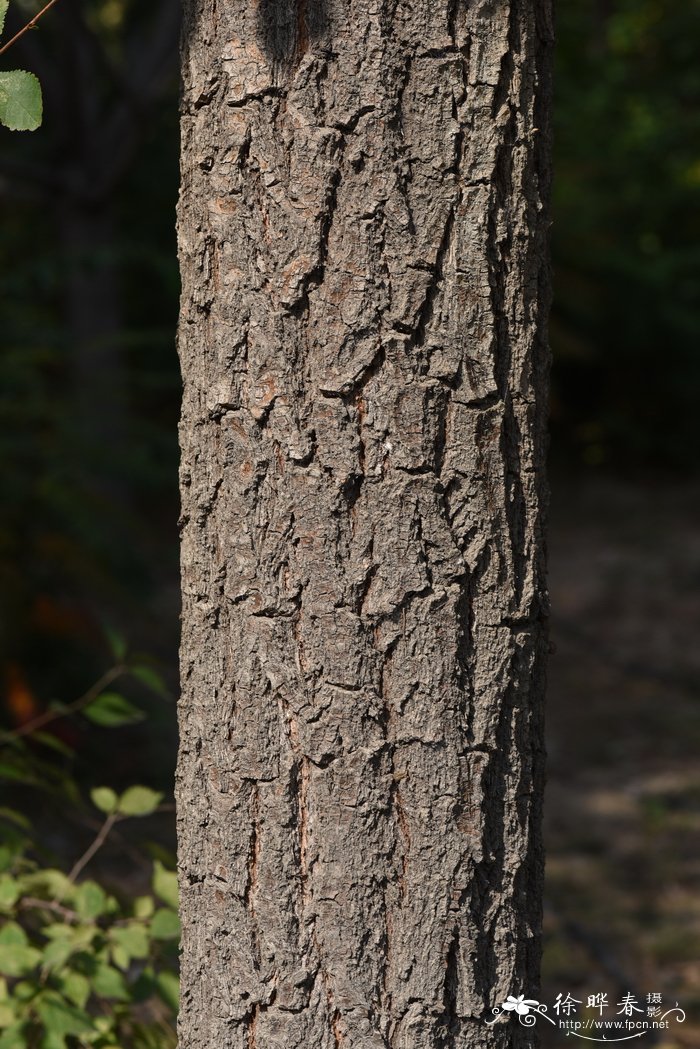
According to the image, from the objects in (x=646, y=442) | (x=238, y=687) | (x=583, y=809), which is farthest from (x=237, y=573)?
(x=646, y=442)

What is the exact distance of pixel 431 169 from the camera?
1.28 metres

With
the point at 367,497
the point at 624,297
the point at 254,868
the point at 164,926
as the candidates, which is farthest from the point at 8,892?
the point at 624,297

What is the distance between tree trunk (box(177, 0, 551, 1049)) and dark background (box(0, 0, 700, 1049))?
2.60 feet

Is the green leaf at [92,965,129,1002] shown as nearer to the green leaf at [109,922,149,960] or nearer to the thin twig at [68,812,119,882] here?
the green leaf at [109,922,149,960]

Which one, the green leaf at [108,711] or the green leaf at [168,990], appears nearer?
the green leaf at [168,990]

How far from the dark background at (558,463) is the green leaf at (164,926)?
486 mm

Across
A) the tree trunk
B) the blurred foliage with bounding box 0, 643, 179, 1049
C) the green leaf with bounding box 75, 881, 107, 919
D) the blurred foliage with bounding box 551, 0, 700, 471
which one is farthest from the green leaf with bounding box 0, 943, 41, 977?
the blurred foliage with bounding box 551, 0, 700, 471

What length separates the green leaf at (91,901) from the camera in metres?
1.88

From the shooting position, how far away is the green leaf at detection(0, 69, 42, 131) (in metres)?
1.30

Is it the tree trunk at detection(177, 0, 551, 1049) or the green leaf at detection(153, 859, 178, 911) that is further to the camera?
the green leaf at detection(153, 859, 178, 911)

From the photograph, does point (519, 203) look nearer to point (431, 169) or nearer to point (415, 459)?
point (431, 169)

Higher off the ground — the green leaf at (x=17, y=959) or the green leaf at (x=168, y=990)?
the green leaf at (x=17, y=959)

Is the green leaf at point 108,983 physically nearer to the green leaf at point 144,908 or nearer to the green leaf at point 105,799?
the green leaf at point 144,908

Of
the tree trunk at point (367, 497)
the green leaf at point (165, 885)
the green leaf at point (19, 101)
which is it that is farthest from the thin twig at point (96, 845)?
the green leaf at point (19, 101)
